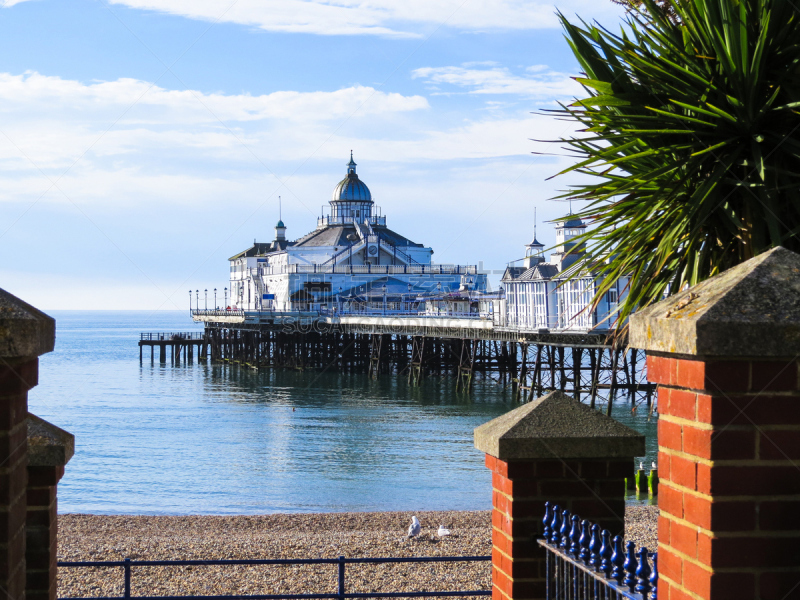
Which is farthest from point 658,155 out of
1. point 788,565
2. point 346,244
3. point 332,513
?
point 346,244

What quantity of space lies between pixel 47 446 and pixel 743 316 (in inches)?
115

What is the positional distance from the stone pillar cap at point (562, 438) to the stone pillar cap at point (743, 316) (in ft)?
5.00

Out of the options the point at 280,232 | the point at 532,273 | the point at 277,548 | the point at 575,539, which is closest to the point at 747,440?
→ the point at 575,539

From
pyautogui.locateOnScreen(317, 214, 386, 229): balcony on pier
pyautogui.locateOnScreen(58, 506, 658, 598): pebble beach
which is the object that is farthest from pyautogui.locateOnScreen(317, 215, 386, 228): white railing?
pyautogui.locateOnScreen(58, 506, 658, 598): pebble beach

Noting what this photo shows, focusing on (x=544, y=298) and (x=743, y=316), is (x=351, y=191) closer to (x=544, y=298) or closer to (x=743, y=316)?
(x=544, y=298)

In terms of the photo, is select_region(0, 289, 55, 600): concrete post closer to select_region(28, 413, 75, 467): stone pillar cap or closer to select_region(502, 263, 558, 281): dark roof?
select_region(28, 413, 75, 467): stone pillar cap

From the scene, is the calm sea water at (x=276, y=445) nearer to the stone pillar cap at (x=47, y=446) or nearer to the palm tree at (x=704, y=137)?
the palm tree at (x=704, y=137)

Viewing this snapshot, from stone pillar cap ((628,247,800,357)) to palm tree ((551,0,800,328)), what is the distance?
313cm

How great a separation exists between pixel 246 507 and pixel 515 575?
20.6 m

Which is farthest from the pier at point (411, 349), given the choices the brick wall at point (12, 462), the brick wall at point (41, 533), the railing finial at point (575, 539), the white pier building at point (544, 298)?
the brick wall at point (12, 462)

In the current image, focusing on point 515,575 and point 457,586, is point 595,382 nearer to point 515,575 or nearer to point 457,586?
point 457,586

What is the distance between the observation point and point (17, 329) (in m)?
2.84

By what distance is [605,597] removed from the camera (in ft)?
11.5

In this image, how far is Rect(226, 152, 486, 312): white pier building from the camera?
79.6 metres
